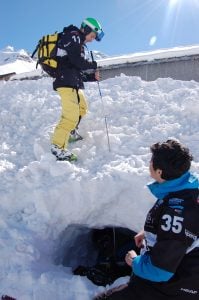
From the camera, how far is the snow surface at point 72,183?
176 inches

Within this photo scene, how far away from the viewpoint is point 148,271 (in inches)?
108

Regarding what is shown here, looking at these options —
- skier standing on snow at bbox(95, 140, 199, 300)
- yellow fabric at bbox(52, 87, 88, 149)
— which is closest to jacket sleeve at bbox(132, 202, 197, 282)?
skier standing on snow at bbox(95, 140, 199, 300)

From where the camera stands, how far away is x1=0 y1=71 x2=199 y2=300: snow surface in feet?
14.7

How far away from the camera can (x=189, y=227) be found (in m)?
2.65

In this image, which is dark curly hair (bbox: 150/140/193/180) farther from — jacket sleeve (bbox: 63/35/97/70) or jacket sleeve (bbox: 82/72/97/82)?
jacket sleeve (bbox: 82/72/97/82)

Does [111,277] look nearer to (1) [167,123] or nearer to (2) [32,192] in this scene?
(2) [32,192]

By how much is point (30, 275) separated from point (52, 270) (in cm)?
36

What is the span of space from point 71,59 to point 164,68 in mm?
12195

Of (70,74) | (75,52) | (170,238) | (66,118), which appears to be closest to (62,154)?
(66,118)

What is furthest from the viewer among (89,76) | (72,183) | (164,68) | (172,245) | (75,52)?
(164,68)

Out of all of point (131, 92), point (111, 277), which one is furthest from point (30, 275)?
point (131, 92)

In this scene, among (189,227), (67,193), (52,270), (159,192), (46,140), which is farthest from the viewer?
(46,140)

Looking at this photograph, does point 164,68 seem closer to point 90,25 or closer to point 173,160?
point 90,25

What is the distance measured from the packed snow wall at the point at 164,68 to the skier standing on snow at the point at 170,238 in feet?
47.2
